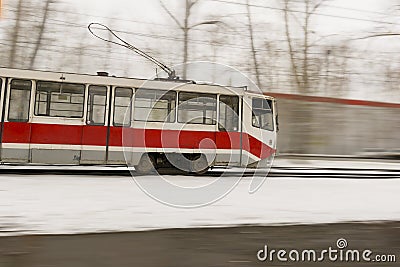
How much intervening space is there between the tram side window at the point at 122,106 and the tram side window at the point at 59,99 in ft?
3.07

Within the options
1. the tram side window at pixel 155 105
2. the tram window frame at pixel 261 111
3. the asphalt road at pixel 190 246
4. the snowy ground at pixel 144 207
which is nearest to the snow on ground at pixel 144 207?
the snowy ground at pixel 144 207

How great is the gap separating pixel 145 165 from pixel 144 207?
5442mm

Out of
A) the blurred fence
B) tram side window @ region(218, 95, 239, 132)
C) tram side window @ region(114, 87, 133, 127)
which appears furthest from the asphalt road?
the blurred fence

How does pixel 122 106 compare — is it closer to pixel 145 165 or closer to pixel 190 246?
pixel 145 165

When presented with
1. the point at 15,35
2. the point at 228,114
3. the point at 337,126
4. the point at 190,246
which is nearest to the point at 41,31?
the point at 15,35

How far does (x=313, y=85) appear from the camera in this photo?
22.6 m

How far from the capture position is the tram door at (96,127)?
1206 cm

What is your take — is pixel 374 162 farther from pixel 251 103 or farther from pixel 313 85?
pixel 251 103

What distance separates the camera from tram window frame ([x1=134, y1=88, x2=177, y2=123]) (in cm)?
1254

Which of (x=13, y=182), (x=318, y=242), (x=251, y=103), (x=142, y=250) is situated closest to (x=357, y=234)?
(x=318, y=242)

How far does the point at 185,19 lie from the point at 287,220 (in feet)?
56.6

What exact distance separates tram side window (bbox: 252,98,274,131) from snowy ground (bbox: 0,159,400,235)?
10.4ft

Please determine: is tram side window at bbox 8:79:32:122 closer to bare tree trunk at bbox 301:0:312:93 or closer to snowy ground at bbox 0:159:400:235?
snowy ground at bbox 0:159:400:235

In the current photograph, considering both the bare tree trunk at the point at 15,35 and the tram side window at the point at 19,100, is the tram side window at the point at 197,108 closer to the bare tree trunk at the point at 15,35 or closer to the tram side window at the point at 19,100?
the tram side window at the point at 19,100
